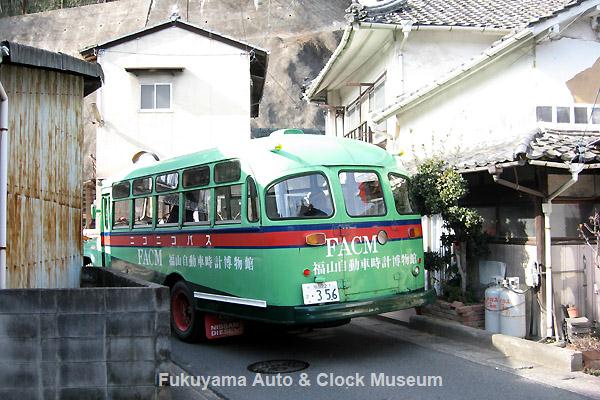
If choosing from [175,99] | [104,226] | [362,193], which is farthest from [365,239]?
[175,99]

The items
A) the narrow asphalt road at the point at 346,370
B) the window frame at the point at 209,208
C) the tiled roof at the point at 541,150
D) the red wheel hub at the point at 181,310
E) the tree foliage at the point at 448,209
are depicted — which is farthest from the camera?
the red wheel hub at the point at 181,310

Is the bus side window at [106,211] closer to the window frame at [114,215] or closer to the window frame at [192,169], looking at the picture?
the window frame at [114,215]

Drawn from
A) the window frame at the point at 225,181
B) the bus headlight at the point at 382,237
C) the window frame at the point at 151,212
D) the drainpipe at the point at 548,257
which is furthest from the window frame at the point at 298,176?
the window frame at the point at 151,212

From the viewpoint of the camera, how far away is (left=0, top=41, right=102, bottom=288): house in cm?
604

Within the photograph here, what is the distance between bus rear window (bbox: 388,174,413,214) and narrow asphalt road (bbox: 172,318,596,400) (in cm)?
207

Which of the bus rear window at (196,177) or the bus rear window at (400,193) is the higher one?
the bus rear window at (196,177)

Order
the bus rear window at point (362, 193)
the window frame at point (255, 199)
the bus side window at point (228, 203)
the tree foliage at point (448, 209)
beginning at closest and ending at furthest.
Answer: the window frame at point (255, 199) → the bus rear window at point (362, 193) → the bus side window at point (228, 203) → the tree foliage at point (448, 209)

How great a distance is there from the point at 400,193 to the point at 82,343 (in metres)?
4.98

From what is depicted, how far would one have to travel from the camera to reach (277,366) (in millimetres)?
7637

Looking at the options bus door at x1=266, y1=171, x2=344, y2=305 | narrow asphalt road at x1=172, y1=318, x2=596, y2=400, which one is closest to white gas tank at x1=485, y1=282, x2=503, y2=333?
narrow asphalt road at x1=172, y1=318, x2=596, y2=400

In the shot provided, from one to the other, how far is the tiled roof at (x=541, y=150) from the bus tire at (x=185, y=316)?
477cm

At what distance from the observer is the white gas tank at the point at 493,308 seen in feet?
27.8

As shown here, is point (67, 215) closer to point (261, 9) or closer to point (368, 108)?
point (368, 108)

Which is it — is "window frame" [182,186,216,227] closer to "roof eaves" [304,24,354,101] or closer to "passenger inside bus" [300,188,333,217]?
"passenger inside bus" [300,188,333,217]
